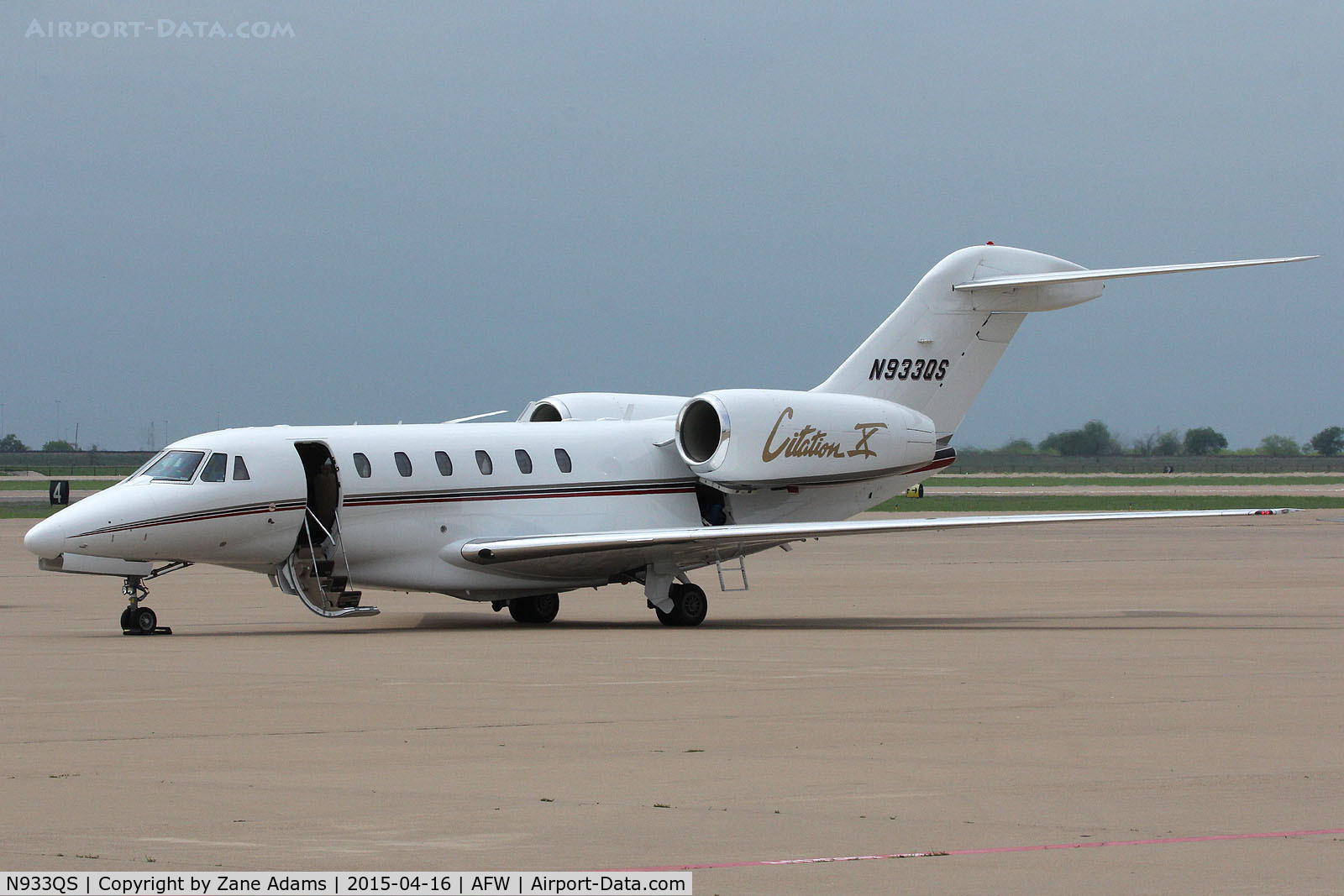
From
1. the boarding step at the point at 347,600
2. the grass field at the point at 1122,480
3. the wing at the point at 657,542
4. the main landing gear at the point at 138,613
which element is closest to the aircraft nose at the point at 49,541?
the main landing gear at the point at 138,613

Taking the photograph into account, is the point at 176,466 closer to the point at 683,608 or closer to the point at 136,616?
the point at 136,616

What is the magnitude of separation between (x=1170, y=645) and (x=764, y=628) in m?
5.49

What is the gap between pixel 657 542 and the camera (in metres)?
22.9

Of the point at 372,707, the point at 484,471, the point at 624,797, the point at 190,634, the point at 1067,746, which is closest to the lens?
the point at 624,797

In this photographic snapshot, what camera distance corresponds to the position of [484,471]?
23984 mm

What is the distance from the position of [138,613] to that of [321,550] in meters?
2.35

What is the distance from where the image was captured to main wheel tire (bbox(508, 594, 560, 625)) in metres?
25.4

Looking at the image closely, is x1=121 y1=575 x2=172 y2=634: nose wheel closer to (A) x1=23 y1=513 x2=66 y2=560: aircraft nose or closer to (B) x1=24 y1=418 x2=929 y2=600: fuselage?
(B) x1=24 y1=418 x2=929 y2=600: fuselage

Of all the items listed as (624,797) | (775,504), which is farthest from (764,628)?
(624,797)

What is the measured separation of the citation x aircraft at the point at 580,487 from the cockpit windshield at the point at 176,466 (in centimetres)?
2

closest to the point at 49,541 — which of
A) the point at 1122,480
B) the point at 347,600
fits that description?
the point at 347,600

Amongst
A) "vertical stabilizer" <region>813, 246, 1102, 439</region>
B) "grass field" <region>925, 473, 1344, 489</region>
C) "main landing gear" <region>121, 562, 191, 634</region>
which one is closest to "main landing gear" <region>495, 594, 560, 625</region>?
"main landing gear" <region>121, 562, 191, 634</region>

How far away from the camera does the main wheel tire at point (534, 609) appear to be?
2541cm

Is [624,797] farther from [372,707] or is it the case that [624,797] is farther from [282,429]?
[282,429]
